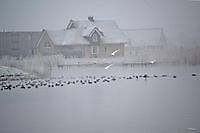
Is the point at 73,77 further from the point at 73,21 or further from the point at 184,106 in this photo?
the point at 184,106

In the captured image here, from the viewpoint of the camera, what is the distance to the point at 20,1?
2.98 m

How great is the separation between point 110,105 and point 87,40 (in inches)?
24.9

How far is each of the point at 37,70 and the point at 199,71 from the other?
161cm

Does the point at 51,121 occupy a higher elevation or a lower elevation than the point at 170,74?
lower

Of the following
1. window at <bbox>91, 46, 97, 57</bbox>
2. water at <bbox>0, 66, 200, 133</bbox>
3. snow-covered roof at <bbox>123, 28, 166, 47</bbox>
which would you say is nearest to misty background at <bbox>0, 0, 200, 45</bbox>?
snow-covered roof at <bbox>123, 28, 166, 47</bbox>

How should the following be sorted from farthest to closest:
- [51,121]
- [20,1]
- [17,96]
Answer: [20,1] < [17,96] < [51,121]

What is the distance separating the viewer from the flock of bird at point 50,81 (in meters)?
2.79

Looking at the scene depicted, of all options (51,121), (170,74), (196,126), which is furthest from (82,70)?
(196,126)

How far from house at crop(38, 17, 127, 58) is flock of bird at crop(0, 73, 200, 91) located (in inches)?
8.8

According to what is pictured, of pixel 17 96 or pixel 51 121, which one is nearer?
pixel 51 121

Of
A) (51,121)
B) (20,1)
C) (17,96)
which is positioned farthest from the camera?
(20,1)

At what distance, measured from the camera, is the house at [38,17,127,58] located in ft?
9.37

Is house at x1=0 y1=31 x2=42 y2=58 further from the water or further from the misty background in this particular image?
the water

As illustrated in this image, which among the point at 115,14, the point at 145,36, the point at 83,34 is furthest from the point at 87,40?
the point at 145,36
